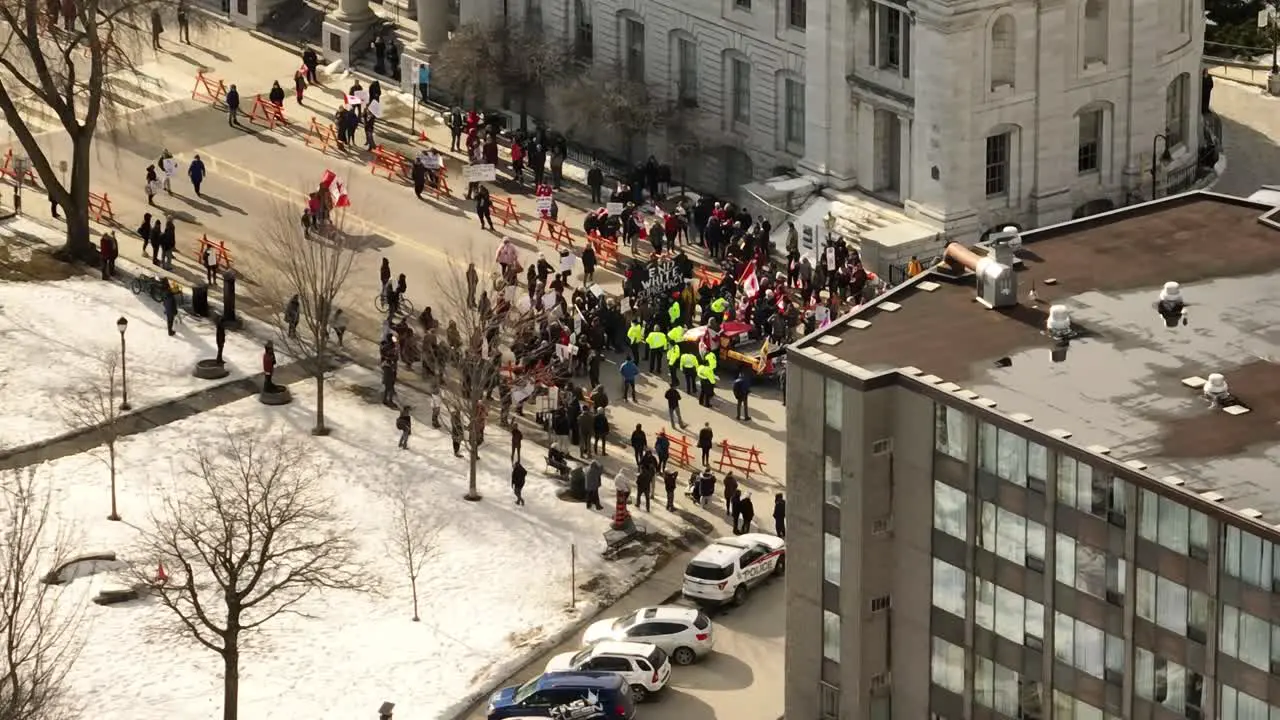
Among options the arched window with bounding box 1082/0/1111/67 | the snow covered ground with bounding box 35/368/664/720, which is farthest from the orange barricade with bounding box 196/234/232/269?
the arched window with bounding box 1082/0/1111/67

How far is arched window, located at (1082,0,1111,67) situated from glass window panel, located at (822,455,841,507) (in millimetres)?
33007

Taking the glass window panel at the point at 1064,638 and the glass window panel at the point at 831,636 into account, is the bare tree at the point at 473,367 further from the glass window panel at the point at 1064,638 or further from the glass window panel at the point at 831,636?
the glass window panel at the point at 1064,638

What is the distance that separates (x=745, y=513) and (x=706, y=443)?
3.67 meters

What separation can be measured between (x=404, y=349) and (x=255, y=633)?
15406 mm

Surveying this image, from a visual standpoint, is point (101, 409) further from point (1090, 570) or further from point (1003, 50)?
point (1090, 570)

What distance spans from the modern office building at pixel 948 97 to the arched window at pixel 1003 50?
4 cm

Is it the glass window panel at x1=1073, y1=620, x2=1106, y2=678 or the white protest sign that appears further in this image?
the white protest sign

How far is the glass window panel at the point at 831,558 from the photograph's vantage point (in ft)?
266

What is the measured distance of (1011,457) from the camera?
76.7m

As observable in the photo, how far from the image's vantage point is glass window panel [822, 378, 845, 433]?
262ft

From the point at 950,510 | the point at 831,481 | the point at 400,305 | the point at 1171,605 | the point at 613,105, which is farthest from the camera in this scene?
the point at 613,105

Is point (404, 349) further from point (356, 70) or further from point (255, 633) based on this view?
point (356, 70)

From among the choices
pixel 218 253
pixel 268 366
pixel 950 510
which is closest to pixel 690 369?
pixel 268 366

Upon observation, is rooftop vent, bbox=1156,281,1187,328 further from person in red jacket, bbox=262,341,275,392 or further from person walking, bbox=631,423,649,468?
person in red jacket, bbox=262,341,275,392
